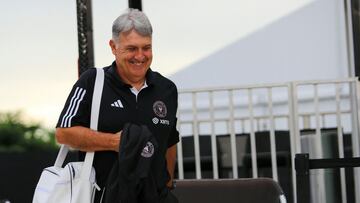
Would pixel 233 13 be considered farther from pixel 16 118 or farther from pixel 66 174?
pixel 16 118

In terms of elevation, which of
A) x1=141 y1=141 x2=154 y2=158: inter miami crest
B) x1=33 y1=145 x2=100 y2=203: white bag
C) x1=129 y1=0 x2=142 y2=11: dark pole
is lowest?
x1=33 y1=145 x2=100 y2=203: white bag

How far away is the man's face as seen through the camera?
8.83 ft

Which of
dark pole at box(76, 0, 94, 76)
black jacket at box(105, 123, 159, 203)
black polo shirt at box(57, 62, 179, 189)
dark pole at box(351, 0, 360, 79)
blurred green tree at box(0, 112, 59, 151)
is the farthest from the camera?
blurred green tree at box(0, 112, 59, 151)

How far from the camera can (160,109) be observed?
277 cm

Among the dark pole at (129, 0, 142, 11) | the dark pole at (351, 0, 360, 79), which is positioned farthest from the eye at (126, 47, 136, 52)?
the dark pole at (351, 0, 360, 79)

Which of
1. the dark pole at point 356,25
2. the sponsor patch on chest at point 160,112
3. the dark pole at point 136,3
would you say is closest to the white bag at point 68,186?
the sponsor patch on chest at point 160,112

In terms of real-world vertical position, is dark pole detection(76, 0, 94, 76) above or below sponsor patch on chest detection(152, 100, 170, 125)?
above

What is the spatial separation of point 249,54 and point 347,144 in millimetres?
3092

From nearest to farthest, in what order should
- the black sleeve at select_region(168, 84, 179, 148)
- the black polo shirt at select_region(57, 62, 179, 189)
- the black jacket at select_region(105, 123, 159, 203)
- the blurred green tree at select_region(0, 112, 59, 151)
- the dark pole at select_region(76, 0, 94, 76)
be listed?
the black jacket at select_region(105, 123, 159, 203)
the black polo shirt at select_region(57, 62, 179, 189)
the black sleeve at select_region(168, 84, 179, 148)
the dark pole at select_region(76, 0, 94, 76)
the blurred green tree at select_region(0, 112, 59, 151)

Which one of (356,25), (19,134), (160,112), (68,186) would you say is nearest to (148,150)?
(160,112)

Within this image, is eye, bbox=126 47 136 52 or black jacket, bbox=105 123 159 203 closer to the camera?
black jacket, bbox=105 123 159 203

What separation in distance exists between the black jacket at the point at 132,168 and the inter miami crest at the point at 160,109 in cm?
11

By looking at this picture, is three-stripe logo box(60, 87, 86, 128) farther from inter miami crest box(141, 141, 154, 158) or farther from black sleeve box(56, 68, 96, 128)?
inter miami crest box(141, 141, 154, 158)

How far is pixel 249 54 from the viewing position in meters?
8.27
